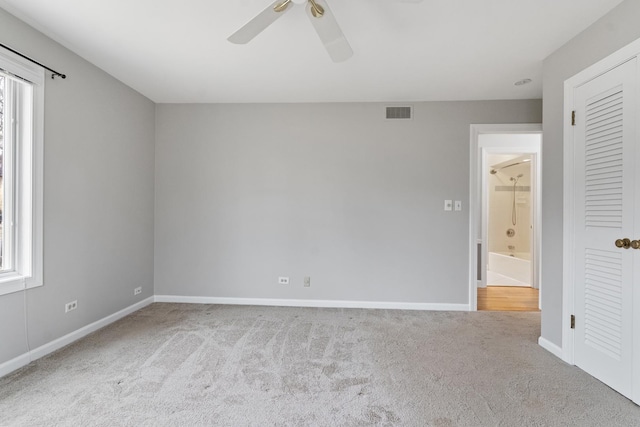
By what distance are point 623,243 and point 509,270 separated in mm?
3815

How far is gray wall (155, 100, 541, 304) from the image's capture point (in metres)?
3.48

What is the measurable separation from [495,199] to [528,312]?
352cm

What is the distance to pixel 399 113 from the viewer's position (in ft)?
11.5

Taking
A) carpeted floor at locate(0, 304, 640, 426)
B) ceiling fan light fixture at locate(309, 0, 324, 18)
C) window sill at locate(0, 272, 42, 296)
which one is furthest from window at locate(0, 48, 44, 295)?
ceiling fan light fixture at locate(309, 0, 324, 18)

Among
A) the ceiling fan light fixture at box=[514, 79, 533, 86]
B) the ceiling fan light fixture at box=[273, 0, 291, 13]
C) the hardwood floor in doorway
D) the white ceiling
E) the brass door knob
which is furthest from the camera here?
the hardwood floor in doorway

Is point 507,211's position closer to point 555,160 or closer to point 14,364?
point 555,160

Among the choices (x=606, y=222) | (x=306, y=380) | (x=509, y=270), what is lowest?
(x=306, y=380)

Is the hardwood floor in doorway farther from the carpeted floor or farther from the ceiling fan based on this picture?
the ceiling fan

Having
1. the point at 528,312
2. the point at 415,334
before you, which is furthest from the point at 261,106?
the point at 528,312

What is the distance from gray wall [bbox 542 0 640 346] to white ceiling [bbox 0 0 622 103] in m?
0.11

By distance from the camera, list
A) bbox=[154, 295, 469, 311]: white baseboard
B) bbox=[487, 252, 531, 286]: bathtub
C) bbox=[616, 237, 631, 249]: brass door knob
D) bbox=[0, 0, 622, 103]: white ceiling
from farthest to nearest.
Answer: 1. bbox=[487, 252, 531, 286]: bathtub
2. bbox=[154, 295, 469, 311]: white baseboard
3. bbox=[0, 0, 622, 103]: white ceiling
4. bbox=[616, 237, 631, 249]: brass door knob

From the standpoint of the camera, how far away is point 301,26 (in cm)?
212

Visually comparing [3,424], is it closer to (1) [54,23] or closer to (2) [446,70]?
(1) [54,23]

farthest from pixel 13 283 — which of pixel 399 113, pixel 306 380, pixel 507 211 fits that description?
pixel 507 211
